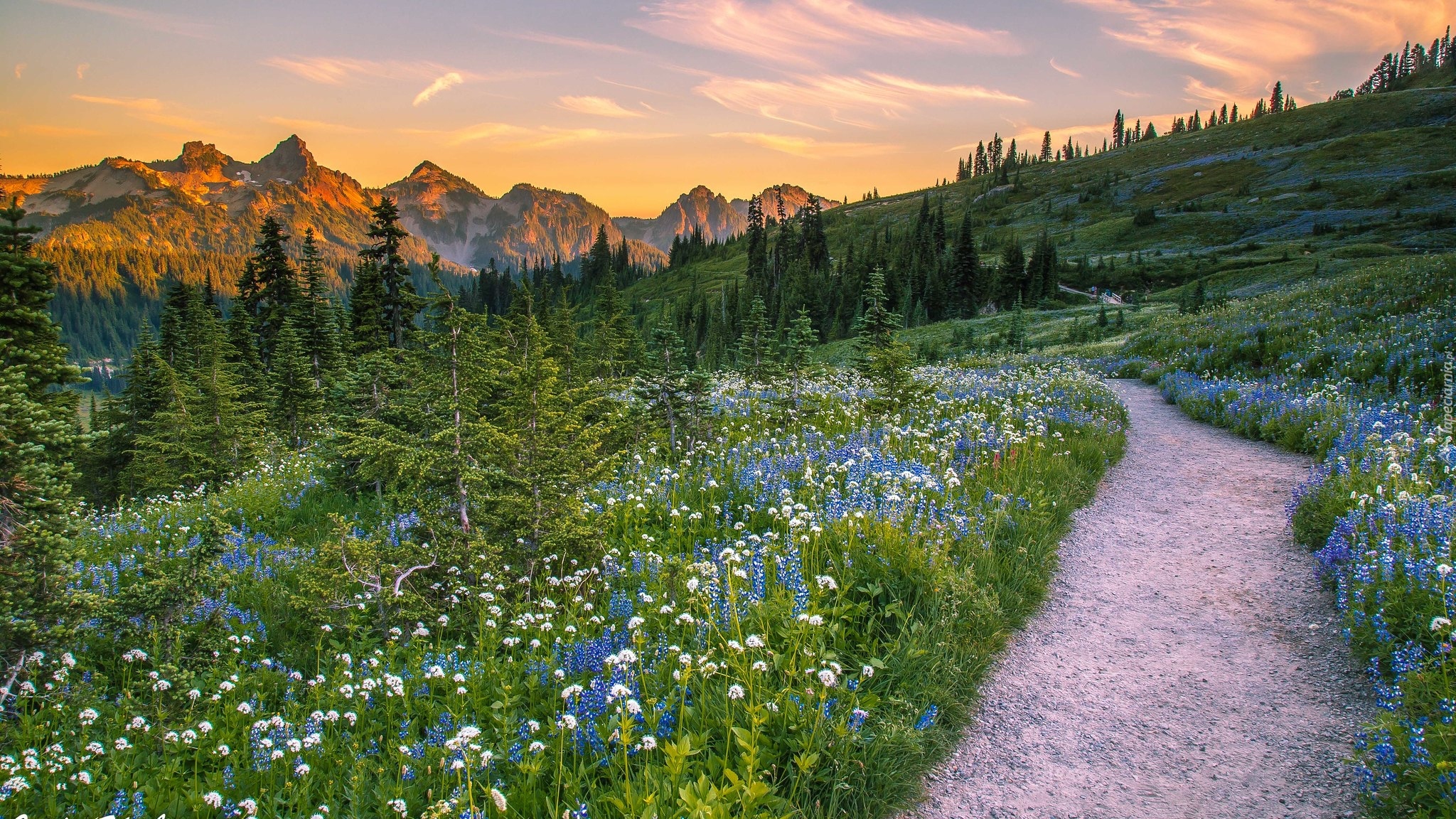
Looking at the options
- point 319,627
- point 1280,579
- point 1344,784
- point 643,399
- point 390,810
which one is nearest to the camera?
point 390,810

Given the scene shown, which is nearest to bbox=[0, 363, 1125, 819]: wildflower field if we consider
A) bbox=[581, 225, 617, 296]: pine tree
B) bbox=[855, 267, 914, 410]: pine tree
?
bbox=[855, 267, 914, 410]: pine tree

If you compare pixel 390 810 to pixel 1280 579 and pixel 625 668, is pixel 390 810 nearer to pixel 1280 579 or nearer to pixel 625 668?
pixel 625 668

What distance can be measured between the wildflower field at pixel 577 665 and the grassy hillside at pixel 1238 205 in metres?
58.9

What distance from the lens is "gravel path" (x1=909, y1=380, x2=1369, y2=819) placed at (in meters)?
4.04

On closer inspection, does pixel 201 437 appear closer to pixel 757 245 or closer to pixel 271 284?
pixel 271 284

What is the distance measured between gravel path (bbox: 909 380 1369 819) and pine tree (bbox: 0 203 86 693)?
251 inches

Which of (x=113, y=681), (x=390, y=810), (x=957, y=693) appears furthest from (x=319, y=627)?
(x=957, y=693)

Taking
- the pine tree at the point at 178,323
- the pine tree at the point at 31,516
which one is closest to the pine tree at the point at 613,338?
the pine tree at the point at 31,516

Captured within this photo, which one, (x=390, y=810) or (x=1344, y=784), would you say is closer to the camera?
(x=390, y=810)

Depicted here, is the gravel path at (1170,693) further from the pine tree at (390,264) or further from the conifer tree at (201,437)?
the conifer tree at (201,437)

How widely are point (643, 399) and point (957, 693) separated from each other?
8.82m

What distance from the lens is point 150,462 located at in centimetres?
2227

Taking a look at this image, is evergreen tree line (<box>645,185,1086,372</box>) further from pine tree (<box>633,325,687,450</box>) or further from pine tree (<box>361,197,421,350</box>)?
pine tree (<box>633,325,687,450</box>)

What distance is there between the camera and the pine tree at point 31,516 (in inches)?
175
